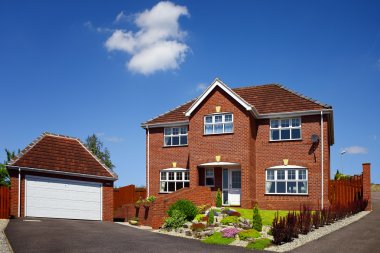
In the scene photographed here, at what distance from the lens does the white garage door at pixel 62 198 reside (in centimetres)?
2950

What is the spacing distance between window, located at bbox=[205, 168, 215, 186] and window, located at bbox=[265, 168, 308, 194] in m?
3.77

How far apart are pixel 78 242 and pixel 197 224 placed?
251 inches

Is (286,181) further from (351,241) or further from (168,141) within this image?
(351,241)

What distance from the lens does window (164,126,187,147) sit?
3500 centimetres

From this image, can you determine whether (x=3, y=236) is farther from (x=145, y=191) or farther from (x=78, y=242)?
(x=145, y=191)

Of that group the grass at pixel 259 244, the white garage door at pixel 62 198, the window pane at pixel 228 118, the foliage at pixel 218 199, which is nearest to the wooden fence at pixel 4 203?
the white garage door at pixel 62 198

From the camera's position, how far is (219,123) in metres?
31.6

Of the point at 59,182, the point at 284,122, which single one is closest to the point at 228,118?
the point at 284,122

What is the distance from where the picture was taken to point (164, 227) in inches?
913

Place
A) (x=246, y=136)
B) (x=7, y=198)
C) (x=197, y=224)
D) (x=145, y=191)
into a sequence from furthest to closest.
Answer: (x=145, y=191)
(x=246, y=136)
(x=7, y=198)
(x=197, y=224)

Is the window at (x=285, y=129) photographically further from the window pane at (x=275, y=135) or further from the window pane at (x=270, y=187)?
the window pane at (x=270, y=187)

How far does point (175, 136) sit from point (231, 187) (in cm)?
647

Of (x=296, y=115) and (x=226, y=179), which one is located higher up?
(x=296, y=115)

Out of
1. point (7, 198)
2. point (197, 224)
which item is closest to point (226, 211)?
point (197, 224)
